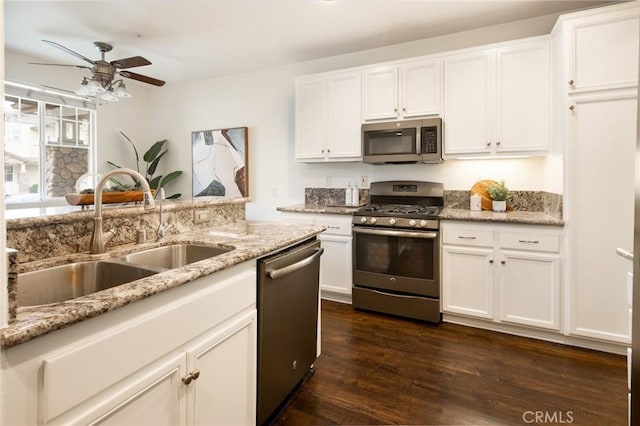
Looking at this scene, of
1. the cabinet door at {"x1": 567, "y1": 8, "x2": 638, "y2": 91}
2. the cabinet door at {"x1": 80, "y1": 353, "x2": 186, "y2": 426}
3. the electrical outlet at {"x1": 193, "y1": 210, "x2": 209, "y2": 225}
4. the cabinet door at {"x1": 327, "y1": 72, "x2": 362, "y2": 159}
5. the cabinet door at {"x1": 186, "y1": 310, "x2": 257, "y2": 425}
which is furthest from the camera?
the cabinet door at {"x1": 327, "y1": 72, "x2": 362, "y2": 159}

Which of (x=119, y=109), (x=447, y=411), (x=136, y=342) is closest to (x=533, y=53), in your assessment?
(x=447, y=411)

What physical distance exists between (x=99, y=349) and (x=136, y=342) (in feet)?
0.36

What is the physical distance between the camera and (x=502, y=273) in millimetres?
2699

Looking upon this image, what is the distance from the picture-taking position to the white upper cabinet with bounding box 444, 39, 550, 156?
2742mm

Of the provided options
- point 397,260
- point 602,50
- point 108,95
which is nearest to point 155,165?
point 108,95

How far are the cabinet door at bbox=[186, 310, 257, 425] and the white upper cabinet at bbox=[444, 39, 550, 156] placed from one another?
254 centimetres

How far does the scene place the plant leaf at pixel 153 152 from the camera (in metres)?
5.02

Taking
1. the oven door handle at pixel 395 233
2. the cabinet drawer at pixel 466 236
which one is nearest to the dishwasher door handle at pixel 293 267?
the oven door handle at pixel 395 233

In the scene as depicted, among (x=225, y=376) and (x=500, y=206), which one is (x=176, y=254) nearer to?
(x=225, y=376)

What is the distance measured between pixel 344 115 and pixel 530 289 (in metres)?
2.34

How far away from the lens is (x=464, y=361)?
230cm

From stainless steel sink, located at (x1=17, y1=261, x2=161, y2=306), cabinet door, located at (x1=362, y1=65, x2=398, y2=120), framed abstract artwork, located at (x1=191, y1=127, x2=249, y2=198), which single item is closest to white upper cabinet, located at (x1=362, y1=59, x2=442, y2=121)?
cabinet door, located at (x1=362, y1=65, x2=398, y2=120)

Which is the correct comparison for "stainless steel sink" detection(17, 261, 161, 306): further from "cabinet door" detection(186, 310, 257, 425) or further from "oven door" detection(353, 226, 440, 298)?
"oven door" detection(353, 226, 440, 298)

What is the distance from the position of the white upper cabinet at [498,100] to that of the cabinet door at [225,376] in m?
2.54
